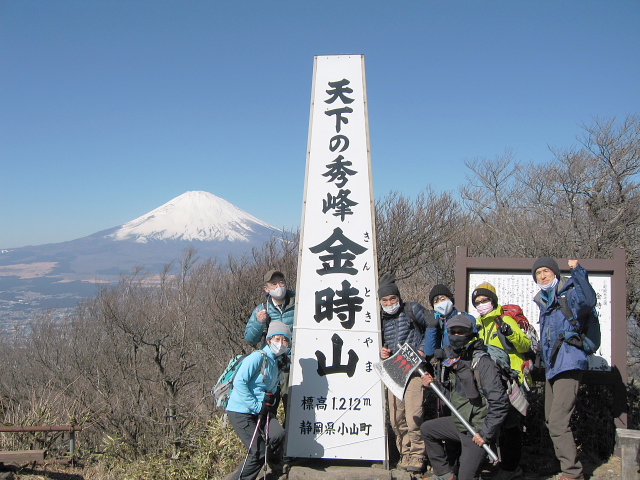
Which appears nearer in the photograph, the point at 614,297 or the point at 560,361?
Result: the point at 560,361

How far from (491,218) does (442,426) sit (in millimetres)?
16217

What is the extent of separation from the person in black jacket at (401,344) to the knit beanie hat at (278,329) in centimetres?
83

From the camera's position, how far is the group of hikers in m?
3.59

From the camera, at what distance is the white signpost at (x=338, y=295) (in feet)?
14.6

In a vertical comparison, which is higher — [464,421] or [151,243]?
[151,243]

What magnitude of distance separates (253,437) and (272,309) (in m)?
1.17

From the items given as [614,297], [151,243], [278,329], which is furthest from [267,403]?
[151,243]

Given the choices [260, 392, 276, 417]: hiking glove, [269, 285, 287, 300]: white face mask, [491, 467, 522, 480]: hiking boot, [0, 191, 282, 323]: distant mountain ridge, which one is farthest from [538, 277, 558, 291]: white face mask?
[0, 191, 282, 323]: distant mountain ridge

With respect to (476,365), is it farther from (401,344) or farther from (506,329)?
(401,344)

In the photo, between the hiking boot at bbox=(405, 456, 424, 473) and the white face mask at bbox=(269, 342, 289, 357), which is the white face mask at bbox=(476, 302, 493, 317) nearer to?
the hiking boot at bbox=(405, 456, 424, 473)

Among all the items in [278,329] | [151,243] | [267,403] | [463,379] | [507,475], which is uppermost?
[151,243]

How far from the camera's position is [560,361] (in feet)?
12.9

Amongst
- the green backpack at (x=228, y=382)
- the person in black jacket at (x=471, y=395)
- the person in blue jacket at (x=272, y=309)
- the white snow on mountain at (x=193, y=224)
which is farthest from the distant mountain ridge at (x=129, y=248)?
the person in black jacket at (x=471, y=395)

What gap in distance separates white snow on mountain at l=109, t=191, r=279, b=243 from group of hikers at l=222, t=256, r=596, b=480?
147539 millimetres
